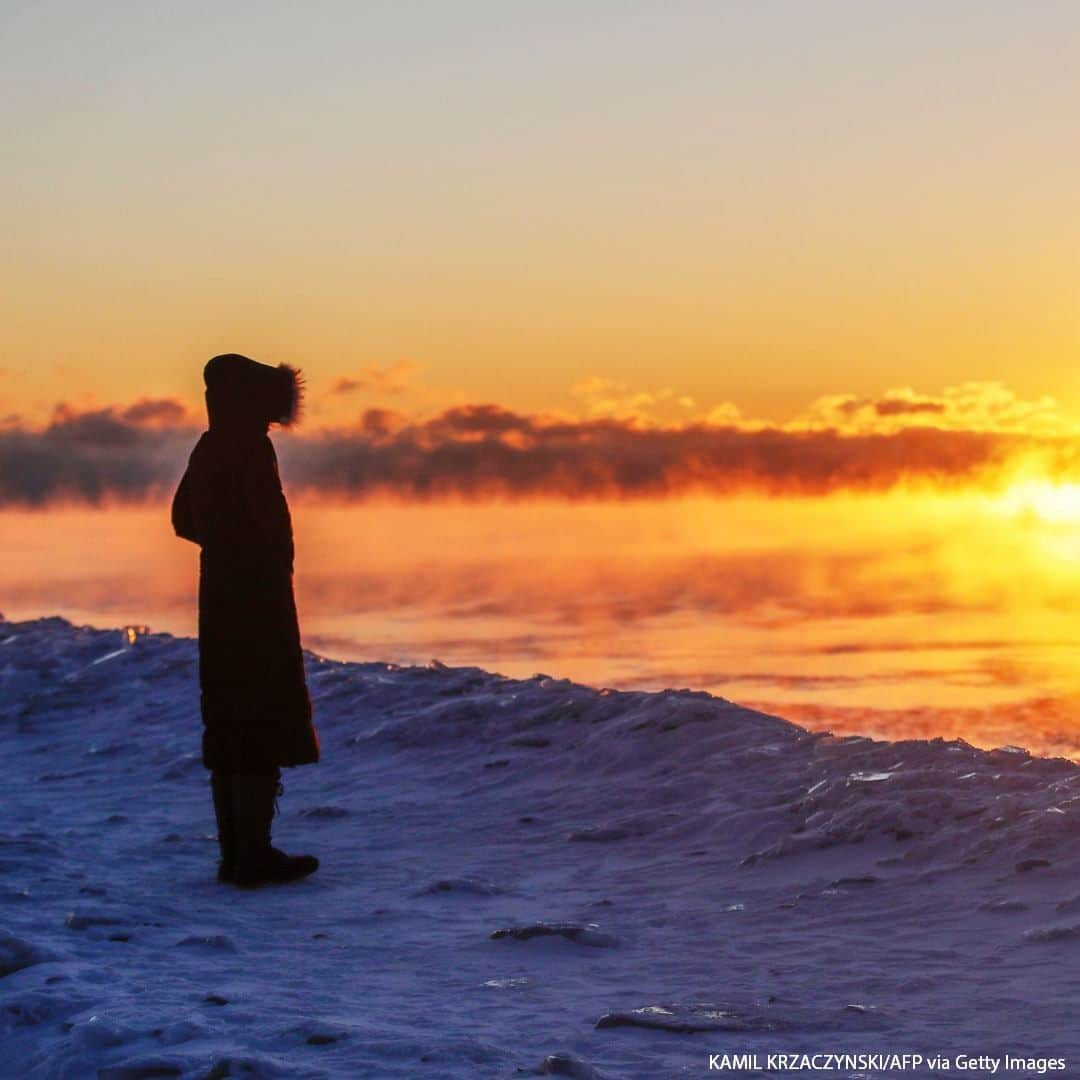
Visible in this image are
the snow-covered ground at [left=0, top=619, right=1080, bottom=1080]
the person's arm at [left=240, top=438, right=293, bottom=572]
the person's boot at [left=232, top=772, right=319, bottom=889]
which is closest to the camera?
the snow-covered ground at [left=0, top=619, right=1080, bottom=1080]

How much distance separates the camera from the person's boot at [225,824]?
7355mm

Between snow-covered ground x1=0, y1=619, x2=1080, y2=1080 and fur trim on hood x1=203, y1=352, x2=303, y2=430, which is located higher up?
fur trim on hood x1=203, y1=352, x2=303, y2=430

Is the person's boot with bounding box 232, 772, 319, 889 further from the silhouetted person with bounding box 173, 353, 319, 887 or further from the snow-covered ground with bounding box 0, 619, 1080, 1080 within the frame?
the snow-covered ground with bounding box 0, 619, 1080, 1080

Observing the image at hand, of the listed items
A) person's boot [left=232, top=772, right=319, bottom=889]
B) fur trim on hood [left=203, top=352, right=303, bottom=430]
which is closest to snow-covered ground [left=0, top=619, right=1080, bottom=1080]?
person's boot [left=232, top=772, right=319, bottom=889]

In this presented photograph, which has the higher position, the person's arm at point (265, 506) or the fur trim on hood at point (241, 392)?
the fur trim on hood at point (241, 392)

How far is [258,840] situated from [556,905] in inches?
61.2

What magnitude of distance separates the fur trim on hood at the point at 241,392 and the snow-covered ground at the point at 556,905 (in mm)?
2219

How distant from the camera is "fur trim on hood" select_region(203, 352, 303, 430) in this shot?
7379mm

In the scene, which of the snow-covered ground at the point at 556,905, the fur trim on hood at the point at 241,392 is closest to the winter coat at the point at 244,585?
the fur trim on hood at the point at 241,392

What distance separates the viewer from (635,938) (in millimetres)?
6102

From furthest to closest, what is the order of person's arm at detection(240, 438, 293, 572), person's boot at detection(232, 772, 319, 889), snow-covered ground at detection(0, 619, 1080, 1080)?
1. person's arm at detection(240, 438, 293, 572)
2. person's boot at detection(232, 772, 319, 889)
3. snow-covered ground at detection(0, 619, 1080, 1080)

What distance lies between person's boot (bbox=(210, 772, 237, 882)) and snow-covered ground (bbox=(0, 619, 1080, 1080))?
6.9 inches

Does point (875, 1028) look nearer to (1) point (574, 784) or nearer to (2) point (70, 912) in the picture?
(2) point (70, 912)

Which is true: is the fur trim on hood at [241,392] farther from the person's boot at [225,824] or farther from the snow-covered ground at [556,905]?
the snow-covered ground at [556,905]
